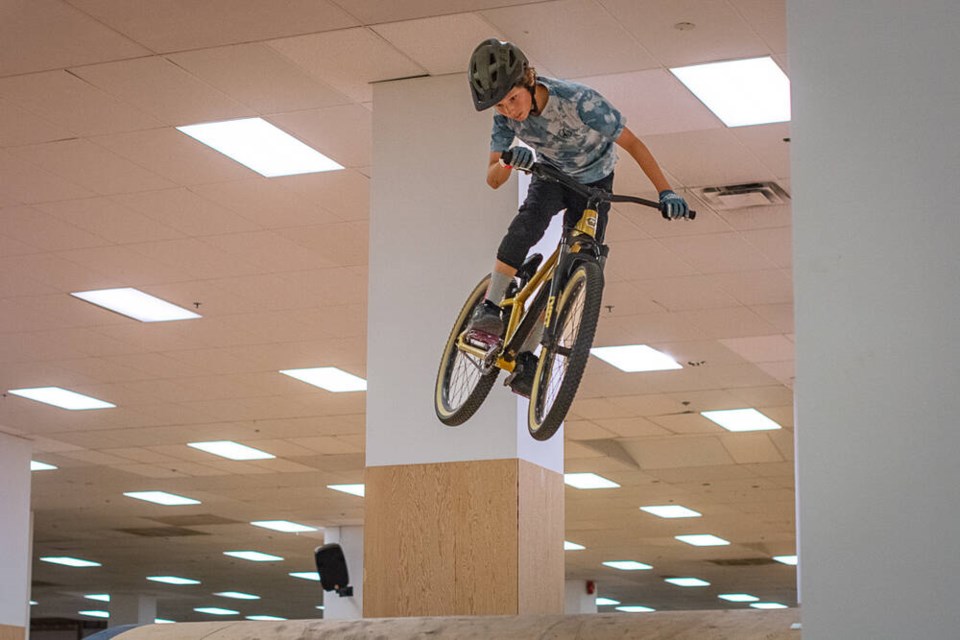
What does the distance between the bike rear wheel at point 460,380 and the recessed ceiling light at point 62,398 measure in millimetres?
8731

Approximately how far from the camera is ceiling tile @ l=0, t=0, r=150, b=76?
629 centimetres

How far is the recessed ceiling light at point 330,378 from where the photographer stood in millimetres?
13180

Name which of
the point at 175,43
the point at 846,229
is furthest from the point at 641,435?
the point at 846,229

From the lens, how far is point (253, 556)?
25734 millimetres

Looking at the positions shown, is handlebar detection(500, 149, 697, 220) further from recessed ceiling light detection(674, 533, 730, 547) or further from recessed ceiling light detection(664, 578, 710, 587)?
recessed ceiling light detection(664, 578, 710, 587)

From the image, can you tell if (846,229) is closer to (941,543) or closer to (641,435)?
(941,543)

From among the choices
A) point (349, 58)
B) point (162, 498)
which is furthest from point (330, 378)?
point (162, 498)

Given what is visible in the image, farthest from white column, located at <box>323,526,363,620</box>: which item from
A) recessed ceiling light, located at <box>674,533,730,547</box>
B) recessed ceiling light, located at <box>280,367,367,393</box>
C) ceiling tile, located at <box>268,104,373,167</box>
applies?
ceiling tile, located at <box>268,104,373,167</box>

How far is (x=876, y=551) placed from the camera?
146cm

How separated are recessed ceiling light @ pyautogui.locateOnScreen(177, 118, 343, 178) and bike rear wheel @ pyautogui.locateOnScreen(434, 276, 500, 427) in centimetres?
215

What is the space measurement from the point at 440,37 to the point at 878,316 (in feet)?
17.4

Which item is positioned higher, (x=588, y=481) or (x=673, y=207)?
(x=673, y=207)

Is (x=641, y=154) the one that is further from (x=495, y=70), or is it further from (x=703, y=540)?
(x=703, y=540)

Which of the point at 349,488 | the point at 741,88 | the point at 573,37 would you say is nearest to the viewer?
the point at 573,37
